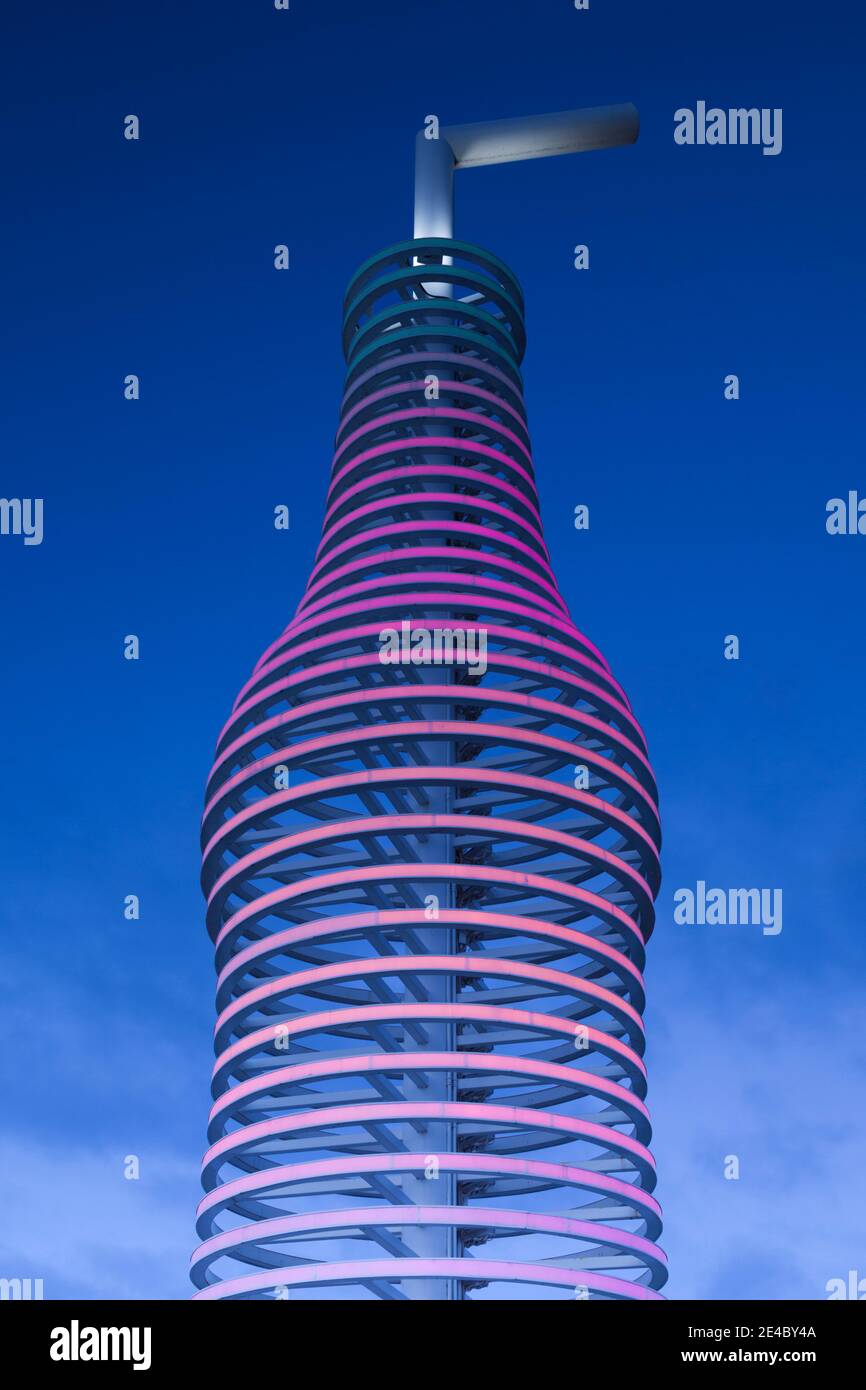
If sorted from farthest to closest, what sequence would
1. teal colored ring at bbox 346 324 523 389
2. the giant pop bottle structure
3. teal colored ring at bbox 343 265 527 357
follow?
teal colored ring at bbox 343 265 527 357 → teal colored ring at bbox 346 324 523 389 → the giant pop bottle structure

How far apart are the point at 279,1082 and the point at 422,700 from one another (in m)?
14.1

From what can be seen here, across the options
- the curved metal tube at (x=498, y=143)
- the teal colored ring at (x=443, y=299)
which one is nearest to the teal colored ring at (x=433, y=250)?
the teal colored ring at (x=443, y=299)

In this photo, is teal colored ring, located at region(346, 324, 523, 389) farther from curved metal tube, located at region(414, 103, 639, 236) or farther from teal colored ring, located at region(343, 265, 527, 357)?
curved metal tube, located at region(414, 103, 639, 236)

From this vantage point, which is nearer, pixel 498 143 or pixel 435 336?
pixel 435 336

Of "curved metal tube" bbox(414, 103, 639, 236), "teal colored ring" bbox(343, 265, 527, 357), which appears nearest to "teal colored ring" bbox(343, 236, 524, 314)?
"teal colored ring" bbox(343, 265, 527, 357)

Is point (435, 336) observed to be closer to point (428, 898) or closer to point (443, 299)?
point (443, 299)

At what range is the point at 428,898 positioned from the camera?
63688mm

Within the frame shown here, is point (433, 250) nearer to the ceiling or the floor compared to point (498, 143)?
nearer to the floor

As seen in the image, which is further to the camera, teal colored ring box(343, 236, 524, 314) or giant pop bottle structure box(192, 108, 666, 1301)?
teal colored ring box(343, 236, 524, 314)

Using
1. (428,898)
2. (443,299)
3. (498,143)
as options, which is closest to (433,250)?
(443,299)

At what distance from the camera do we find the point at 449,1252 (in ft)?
193

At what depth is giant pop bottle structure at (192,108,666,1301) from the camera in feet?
186
